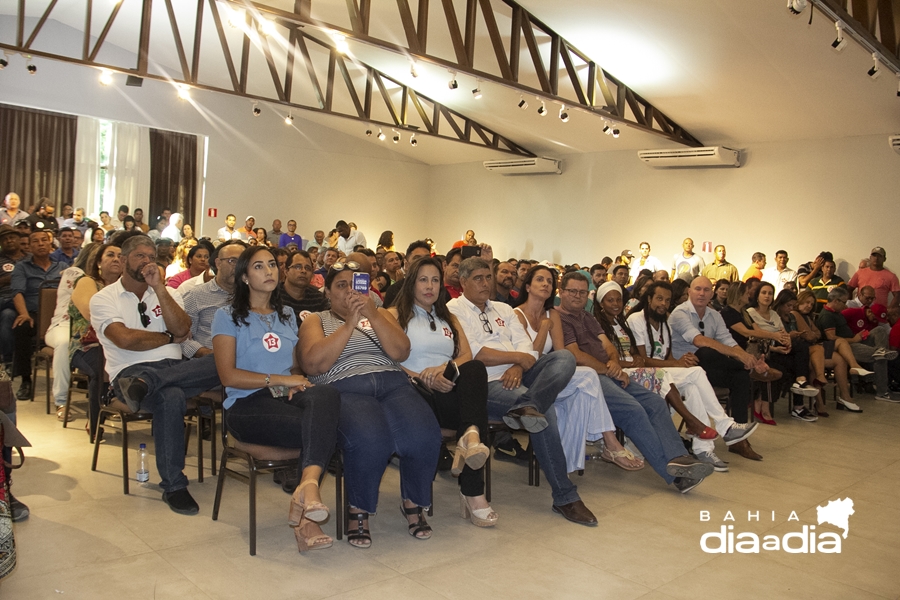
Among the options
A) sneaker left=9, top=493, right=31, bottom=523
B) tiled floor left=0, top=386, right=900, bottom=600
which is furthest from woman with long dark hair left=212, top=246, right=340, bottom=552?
sneaker left=9, top=493, right=31, bottom=523

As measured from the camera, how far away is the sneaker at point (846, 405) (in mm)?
6391

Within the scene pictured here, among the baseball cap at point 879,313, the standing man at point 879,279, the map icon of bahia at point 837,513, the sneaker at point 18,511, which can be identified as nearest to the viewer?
Result: the sneaker at point 18,511

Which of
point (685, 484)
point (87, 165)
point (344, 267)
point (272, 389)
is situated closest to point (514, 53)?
point (344, 267)

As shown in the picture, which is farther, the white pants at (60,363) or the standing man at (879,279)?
→ the standing man at (879,279)

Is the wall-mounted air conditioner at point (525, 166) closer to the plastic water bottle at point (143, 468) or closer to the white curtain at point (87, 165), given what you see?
the white curtain at point (87, 165)

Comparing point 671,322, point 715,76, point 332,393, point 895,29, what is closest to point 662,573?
point 332,393

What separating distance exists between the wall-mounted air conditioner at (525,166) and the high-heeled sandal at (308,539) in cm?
1189

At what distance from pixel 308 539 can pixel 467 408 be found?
848 millimetres

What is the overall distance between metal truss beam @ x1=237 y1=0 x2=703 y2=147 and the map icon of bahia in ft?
A: 17.0

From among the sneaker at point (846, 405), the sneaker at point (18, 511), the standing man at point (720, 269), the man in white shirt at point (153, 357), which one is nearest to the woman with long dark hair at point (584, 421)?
the man in white shirt at point (153, 357)

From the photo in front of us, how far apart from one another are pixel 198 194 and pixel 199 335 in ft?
34.8

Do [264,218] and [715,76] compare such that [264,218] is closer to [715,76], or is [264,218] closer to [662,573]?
[715,76]

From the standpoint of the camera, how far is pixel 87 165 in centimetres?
1270

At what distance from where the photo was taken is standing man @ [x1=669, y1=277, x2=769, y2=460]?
15.8ft
